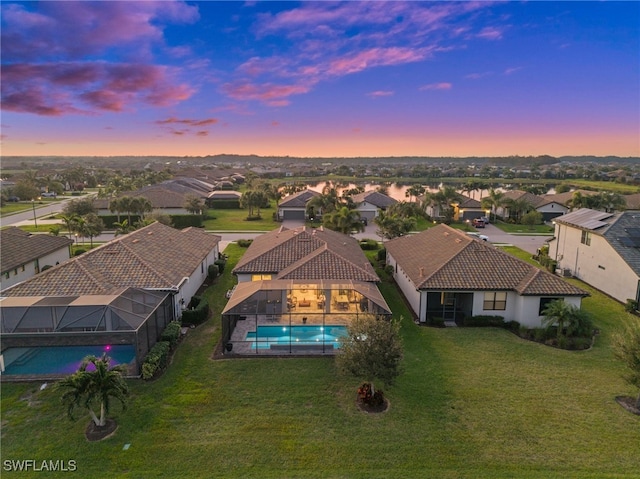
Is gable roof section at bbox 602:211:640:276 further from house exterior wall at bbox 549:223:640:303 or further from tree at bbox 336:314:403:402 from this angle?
tree at bbox 336:314:403:402

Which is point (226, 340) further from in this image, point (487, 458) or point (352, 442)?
point (487, 458)

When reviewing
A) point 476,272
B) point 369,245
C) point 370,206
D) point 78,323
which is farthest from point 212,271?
point 370,206

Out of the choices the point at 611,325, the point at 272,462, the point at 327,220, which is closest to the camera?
the point at 272,462

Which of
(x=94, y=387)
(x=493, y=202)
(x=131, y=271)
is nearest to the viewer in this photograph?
(x=94, y=387)

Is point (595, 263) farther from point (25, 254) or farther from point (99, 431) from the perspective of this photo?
point (25, 254)

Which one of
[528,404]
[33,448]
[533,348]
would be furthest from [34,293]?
[533,348]
